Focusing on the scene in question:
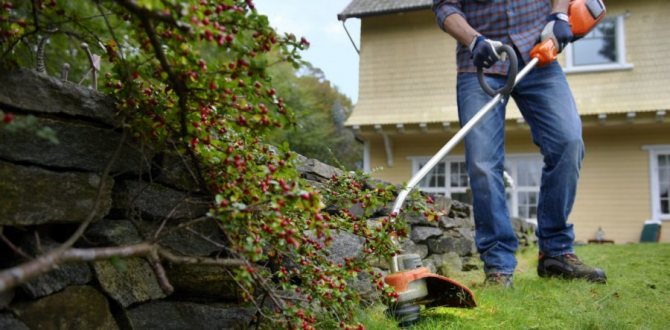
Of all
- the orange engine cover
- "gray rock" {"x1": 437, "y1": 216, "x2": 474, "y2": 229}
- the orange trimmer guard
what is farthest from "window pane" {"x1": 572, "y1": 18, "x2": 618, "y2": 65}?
the orange trimmer guard

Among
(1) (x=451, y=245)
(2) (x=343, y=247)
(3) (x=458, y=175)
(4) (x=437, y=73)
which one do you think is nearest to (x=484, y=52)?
(2) (x=343, y=247)

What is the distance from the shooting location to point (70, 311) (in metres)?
1.38

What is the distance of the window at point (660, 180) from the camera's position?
9531mm

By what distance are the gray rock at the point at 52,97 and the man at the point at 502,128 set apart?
1855 mm

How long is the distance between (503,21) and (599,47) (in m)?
7.91

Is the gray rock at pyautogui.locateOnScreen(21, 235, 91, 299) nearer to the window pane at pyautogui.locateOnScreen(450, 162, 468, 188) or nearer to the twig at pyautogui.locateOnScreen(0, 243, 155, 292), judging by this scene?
the twig at pyautogui.locateOnScreen(0, 243, 155, 292)

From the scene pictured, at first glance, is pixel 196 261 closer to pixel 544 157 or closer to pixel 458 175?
pixel 544 157

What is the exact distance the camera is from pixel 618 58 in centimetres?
964

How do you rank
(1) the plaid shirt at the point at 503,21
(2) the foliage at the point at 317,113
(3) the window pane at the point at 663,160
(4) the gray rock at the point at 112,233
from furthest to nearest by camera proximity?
(2) the foliage at the point at 317,113 < (3) the window pane at the point at 663,160 < (1) the plaid shirt at the point at 503,21 < (4) the gray rock at the point at 112,233

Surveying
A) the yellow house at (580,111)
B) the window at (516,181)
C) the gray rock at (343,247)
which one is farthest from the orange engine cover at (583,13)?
the window at (516,181)

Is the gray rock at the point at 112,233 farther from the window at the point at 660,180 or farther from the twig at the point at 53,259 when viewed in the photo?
the window at the point at 660,180

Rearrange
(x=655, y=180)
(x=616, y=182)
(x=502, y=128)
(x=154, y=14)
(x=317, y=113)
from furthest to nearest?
(x=317, y=113) → (x=616, y=182) → (x=655, y=180) → (x=502, y=128) → (x=154, y=14)

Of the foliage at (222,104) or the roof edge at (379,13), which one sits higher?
the roof edge at (379,13)

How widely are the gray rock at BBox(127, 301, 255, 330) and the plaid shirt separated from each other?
6.30ft
